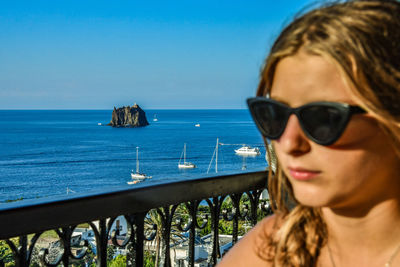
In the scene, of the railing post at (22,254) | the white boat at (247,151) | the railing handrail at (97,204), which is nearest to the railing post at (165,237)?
the railing handrail at (97,204)

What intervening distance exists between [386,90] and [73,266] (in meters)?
1.94

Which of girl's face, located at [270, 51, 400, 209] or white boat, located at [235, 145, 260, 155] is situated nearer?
girl's face, located at [270, 51, 400, 209]

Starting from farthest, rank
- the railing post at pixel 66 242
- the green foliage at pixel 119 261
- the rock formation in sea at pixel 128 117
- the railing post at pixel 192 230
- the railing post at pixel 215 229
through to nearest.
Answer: the rock formation in sea at pixel 128 117 < the green foliage at pixel 119 261 < the railing post at pixel 215 229 < the railing post at pixel 192 230 < the railing post at pixel 66 242

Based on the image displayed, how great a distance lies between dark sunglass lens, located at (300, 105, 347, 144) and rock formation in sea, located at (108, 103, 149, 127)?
131 meters

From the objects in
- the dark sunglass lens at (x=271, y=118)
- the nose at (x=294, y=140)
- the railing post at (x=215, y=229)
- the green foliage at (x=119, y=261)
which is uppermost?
the dark sunglass lens at (x=271, y=118)

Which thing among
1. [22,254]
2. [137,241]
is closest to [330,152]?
[22,254]

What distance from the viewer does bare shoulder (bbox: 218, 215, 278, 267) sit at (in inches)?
44.9

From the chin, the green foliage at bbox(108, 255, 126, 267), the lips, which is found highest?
the lips

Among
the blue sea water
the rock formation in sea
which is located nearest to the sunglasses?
the blue sea water

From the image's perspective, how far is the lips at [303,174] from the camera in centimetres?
89

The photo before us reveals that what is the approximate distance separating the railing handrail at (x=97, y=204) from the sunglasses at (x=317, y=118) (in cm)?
107

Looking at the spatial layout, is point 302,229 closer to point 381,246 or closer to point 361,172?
point 381,246

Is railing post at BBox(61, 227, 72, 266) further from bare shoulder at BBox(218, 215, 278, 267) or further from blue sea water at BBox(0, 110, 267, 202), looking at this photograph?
blue sea water at BBox(0, 110, 267, 202)

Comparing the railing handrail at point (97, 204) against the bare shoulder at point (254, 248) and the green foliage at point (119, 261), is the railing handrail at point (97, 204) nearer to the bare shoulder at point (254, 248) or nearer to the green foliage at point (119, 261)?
the bare shoulder at point (254, 248)
